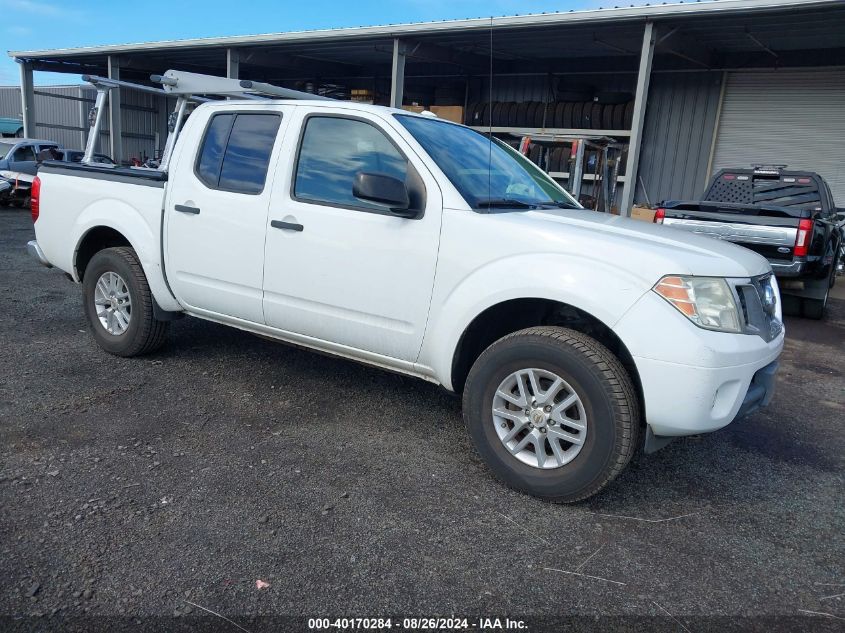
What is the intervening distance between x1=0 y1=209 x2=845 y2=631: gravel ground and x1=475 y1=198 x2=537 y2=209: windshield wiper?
1405 millimetres

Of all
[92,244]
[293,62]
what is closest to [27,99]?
[293,62]

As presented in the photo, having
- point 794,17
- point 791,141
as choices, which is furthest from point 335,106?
point 791,141

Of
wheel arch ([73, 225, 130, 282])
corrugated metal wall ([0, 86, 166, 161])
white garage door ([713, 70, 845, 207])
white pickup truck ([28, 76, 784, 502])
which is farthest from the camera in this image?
corrugated metal wall ([0, 86, 166, 161])

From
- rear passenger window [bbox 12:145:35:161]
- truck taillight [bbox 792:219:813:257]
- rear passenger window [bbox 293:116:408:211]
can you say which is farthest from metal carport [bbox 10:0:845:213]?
rear passenger window [bbox 293:116:408:211]

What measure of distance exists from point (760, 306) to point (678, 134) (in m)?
13.2

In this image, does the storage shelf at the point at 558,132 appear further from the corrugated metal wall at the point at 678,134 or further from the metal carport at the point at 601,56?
the corrugated metal wall at the point at 678,134

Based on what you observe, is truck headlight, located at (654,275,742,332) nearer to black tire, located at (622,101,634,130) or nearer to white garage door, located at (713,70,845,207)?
black tire, located at (622,101,634,130)

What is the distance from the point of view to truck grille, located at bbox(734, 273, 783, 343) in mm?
3203

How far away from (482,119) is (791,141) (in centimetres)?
674

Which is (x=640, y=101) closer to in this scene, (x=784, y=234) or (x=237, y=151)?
(x=784, y=234)

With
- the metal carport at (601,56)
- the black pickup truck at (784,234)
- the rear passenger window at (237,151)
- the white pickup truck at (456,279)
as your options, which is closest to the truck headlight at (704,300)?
the white pickup truck at (456,279)

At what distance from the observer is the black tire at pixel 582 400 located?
3.08m

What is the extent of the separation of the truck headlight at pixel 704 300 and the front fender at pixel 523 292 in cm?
12

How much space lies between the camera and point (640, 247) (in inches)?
125
